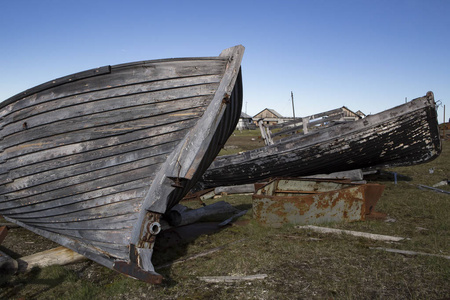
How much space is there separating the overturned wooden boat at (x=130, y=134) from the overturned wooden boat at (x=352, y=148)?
5.02m

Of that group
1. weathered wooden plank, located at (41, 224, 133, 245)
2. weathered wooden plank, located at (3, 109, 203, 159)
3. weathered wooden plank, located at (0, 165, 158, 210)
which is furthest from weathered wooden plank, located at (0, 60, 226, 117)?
weathered wooden plank, located at (41, 224, 133, 245)

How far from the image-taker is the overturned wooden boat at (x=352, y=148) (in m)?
7.85

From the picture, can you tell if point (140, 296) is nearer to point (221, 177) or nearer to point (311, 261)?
point (311, 261)

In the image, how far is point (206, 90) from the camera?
12.4 feet

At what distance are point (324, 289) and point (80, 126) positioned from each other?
130 inches

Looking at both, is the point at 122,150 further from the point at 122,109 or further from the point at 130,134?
the point at 122,109

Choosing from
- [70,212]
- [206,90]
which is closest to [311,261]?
[206,90]

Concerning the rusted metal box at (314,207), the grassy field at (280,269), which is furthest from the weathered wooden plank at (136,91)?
the rusted metal box at (314,207)

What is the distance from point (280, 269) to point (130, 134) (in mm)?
2402

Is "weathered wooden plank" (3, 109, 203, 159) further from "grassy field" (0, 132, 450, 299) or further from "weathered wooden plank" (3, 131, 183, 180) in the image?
"grassy field" (0, 132, 450, 299)

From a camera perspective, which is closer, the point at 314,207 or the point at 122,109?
the point at 122,109

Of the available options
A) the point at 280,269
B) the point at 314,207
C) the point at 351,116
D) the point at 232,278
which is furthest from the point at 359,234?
the point at 351,116

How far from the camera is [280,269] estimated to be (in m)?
3.70

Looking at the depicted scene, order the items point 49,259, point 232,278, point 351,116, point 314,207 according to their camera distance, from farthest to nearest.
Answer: point 351,116 < point 314,207 < point 49,259 < point 232,278
